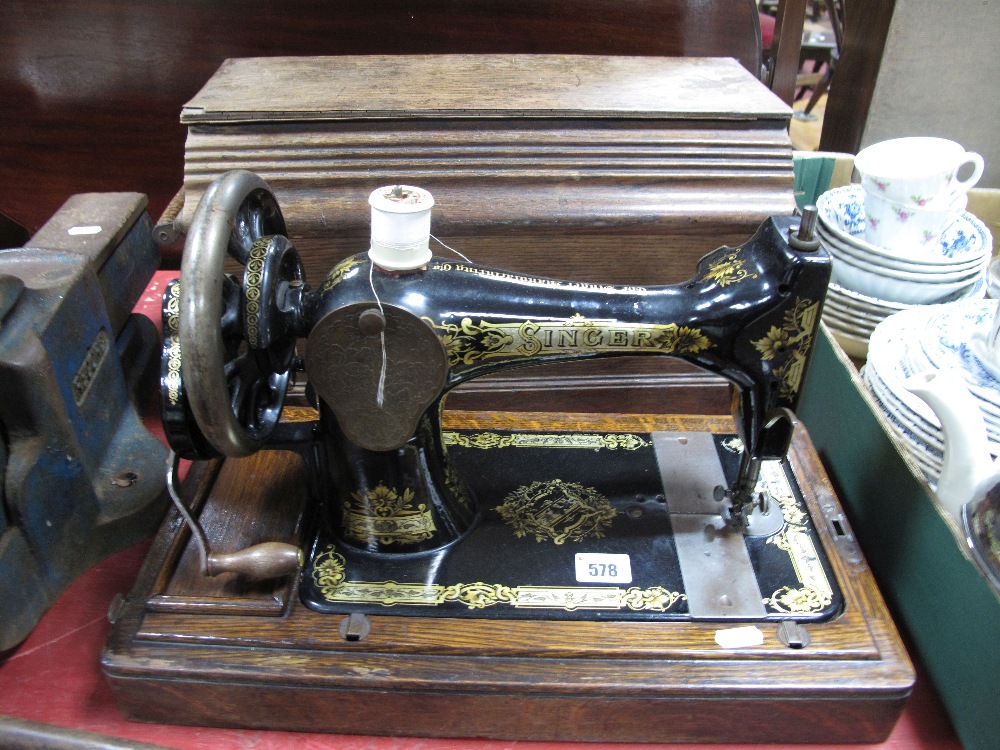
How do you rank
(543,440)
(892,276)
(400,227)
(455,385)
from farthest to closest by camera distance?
(892,276) → (543,440) → (455,385) → (400,227)

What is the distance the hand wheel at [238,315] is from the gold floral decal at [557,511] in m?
0.32

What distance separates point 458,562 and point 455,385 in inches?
8.4

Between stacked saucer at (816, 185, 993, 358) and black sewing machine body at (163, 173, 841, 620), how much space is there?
382 mm

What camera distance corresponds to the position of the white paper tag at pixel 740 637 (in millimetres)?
864

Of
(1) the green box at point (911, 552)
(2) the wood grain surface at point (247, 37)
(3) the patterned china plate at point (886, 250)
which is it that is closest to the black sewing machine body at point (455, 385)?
(1) the green box at point (911, 552)

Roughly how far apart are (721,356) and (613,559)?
0.88 ft

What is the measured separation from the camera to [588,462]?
110 centimetres

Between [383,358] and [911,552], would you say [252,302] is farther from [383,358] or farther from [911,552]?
[911,552]

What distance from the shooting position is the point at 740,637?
2.85 feet

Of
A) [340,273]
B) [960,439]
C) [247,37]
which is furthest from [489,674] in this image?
[247,37]

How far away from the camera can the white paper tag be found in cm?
86

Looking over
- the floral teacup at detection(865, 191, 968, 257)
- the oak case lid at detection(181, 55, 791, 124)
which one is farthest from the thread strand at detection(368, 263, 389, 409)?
the floral teacup at detection(865, 191, 968, 257)

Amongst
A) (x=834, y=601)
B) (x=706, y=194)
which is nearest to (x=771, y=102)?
(x=706, y=194)

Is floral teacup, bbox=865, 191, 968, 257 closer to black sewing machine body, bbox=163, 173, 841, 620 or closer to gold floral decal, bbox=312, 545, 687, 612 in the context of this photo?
black sewing machine body, bbox=163, 173, 841, 620
